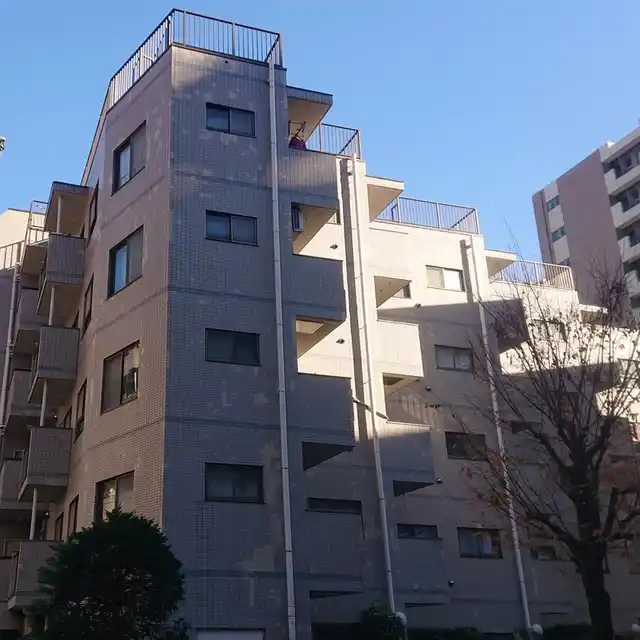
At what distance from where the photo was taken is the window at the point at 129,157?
24.9 metres

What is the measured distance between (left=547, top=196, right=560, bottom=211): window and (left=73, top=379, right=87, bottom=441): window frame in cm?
4797

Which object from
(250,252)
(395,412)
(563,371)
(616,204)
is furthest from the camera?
(616,204)

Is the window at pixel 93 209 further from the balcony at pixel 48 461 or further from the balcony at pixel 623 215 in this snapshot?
the balcony at pixel 623 215

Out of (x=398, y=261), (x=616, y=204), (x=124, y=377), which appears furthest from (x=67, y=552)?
(x=616, y=204)

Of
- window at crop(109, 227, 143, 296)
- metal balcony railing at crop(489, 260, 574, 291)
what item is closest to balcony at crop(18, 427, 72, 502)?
window at crop(109, 227, 143, 296)

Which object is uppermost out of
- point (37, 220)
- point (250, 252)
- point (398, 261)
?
point (37, 220)

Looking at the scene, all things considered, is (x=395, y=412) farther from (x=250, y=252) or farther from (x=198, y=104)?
(x=198, y=104)

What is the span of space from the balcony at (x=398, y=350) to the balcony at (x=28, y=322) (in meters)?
11.8

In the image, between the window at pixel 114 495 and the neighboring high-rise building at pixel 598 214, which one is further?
the neighboring high-rise building at pixel 598 214

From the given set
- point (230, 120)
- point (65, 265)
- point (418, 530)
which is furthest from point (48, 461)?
point (418, 530)

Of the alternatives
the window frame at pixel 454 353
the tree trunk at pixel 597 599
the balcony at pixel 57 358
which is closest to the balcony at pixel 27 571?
the balcony at pixel 57 358

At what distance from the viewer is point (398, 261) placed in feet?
101

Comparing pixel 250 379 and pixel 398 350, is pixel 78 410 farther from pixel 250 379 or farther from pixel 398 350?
pixel 398 350

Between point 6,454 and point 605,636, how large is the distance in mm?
21263
